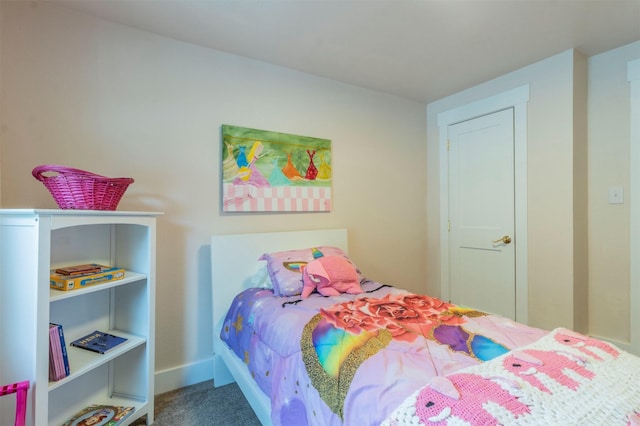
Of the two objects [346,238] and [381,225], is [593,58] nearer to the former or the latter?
[381,225]

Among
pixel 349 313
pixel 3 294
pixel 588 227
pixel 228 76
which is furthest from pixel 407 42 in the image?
pixel 3 294

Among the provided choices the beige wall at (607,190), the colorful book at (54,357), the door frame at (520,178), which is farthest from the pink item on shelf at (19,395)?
the beige wall at (607,190)

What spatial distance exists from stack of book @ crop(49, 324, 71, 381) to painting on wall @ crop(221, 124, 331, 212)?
110 centimetres

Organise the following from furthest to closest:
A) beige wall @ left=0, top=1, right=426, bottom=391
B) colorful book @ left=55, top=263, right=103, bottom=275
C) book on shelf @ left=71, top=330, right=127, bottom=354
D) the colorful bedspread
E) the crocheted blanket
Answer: beige wall @ left=0, top=1, right=426, bottom=391
book on shelf @ left=71, top=330, right=127, bottom=354
colorful book @ left=55, top=263, right=103, bottom=275
the colorful bedspread
the crocheted blanket


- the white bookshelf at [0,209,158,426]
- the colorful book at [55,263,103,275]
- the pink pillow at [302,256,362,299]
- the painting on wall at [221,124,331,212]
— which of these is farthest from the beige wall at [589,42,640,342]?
the colorful book at [55,263,103,275]

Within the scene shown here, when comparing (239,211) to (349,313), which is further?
(239,211)

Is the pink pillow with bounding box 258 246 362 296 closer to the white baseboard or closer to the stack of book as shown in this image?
the white baseboard

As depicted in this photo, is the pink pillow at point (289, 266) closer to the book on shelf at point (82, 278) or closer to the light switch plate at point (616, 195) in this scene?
the book on shelf at point (82, 278)

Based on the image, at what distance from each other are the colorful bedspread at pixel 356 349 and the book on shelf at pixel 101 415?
24.0 inches

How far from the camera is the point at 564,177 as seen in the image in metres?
2.21

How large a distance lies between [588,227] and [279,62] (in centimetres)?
273

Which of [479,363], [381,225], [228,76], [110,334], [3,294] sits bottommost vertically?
[110,334]

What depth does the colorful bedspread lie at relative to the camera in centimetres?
93

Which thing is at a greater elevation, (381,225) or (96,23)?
(96,23)
